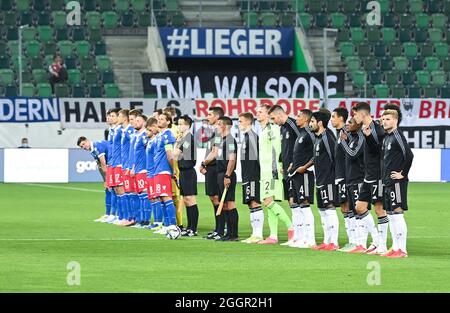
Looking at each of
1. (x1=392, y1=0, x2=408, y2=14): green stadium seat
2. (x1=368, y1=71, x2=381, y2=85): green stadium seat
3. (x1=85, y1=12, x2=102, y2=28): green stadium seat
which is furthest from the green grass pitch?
(x1=392, y1=0, x2=408, y2=14): green stadium seat

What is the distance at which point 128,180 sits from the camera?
26453 millimetres

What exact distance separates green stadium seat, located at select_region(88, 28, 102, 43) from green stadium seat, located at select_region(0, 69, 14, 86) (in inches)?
156

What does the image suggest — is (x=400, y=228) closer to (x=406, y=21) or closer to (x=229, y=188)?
(x=229, y=188)

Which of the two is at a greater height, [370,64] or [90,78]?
[370,64]

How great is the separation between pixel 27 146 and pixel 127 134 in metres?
16.0

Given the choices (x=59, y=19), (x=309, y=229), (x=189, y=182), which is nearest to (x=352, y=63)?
(x=59, y=19)

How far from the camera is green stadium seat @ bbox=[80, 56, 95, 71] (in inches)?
1868

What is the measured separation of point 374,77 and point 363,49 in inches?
69.2

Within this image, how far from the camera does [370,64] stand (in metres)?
→ 49.9

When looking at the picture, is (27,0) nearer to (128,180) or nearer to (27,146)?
(27,146)

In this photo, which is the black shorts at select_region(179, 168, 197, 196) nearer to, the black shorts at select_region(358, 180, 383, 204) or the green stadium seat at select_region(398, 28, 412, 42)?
the black shorts at select_region(358, 180, 383, 204)

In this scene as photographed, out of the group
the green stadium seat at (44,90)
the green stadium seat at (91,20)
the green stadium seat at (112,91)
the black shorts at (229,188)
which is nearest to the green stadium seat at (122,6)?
the green stadium seat at (91,20)

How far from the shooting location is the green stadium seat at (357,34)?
50906 millimetres

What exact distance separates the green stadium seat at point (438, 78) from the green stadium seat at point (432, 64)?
0.84m
